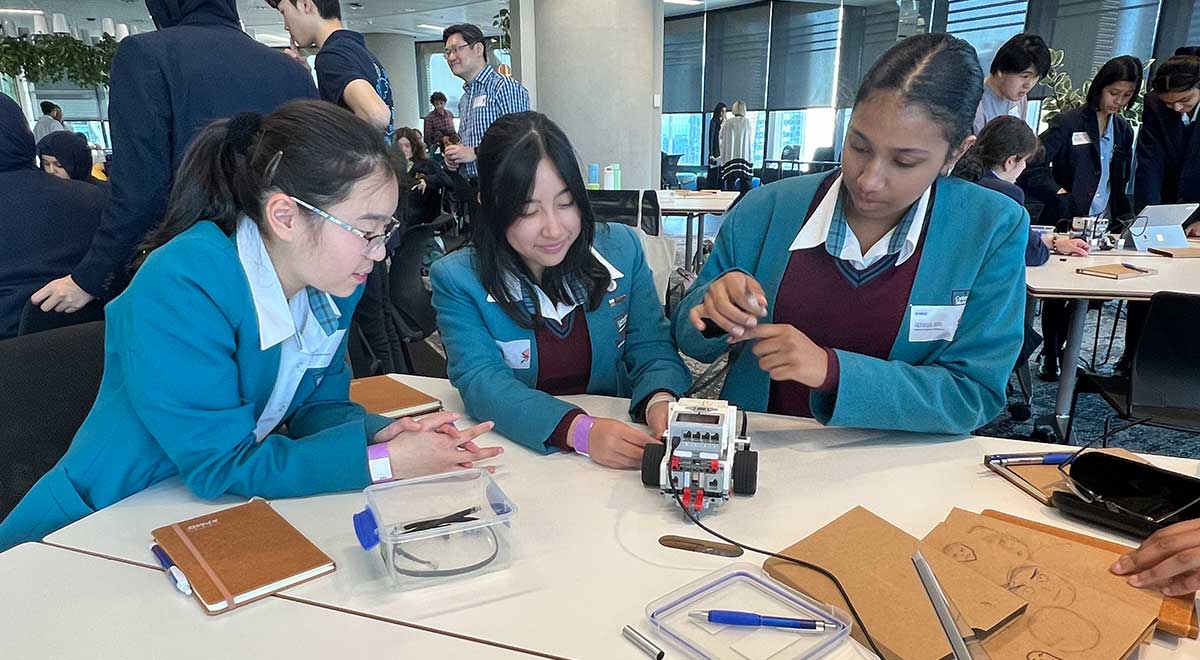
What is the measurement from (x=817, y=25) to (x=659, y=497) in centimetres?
Answer: 998

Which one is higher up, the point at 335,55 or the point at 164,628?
the point at 335,55

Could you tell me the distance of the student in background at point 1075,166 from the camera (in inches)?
149

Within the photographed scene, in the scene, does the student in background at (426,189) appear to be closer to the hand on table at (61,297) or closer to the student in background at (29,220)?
the student in background at (29,220)

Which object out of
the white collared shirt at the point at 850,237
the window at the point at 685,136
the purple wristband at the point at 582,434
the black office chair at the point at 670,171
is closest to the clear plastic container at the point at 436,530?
the purple wristband at the point at 582,434

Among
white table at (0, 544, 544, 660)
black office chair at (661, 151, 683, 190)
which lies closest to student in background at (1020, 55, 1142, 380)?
white table at (0, 544, 544, 660)

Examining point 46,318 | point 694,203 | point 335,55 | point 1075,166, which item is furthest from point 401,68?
point 46,318

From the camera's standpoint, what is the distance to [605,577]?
81 centimetres

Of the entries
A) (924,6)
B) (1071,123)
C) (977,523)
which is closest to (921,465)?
(977,523)

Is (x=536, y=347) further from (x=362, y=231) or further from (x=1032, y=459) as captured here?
(x=1032, y=459)

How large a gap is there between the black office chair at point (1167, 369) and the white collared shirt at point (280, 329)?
91.1 inches

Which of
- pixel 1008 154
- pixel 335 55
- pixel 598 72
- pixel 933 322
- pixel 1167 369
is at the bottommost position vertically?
pixel 1167 369

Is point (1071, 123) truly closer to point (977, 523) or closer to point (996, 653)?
point (977, 523)

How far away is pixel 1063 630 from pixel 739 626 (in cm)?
33

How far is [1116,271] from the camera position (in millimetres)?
2715
